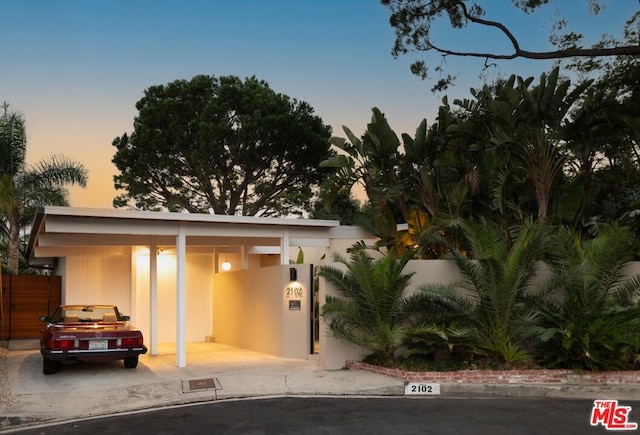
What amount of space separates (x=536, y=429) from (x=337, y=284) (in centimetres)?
512

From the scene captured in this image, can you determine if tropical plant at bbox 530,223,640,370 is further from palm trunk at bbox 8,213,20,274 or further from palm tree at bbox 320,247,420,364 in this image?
palm trunk at bbox 8,213,20,274

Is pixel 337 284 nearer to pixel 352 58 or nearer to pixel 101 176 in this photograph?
pixel 352 58

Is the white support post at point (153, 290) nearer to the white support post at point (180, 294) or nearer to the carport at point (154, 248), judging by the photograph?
the carport at point (154, 248)

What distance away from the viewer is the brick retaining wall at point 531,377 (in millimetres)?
10109

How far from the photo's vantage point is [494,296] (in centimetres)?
1058

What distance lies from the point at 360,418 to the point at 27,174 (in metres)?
21.2

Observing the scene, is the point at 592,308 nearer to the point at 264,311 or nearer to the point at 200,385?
the point at 200,385

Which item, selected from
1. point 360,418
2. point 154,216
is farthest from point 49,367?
point 360,418

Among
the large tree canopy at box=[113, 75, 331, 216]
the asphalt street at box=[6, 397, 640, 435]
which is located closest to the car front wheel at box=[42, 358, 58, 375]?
the asphalt street at box=[6, 397, 640, 435]

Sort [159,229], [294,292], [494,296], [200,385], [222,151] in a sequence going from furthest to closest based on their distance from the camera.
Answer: [222,151]
[294,292]
[159,229]
[494,296]
[200,385]

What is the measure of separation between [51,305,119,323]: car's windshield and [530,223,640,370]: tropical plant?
8342mm

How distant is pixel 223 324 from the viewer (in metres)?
17.7

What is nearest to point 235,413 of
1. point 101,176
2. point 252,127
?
point 252,127

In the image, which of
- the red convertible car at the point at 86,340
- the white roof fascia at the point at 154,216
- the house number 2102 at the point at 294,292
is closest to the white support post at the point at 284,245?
the white roof fascia at the point at 154,216
